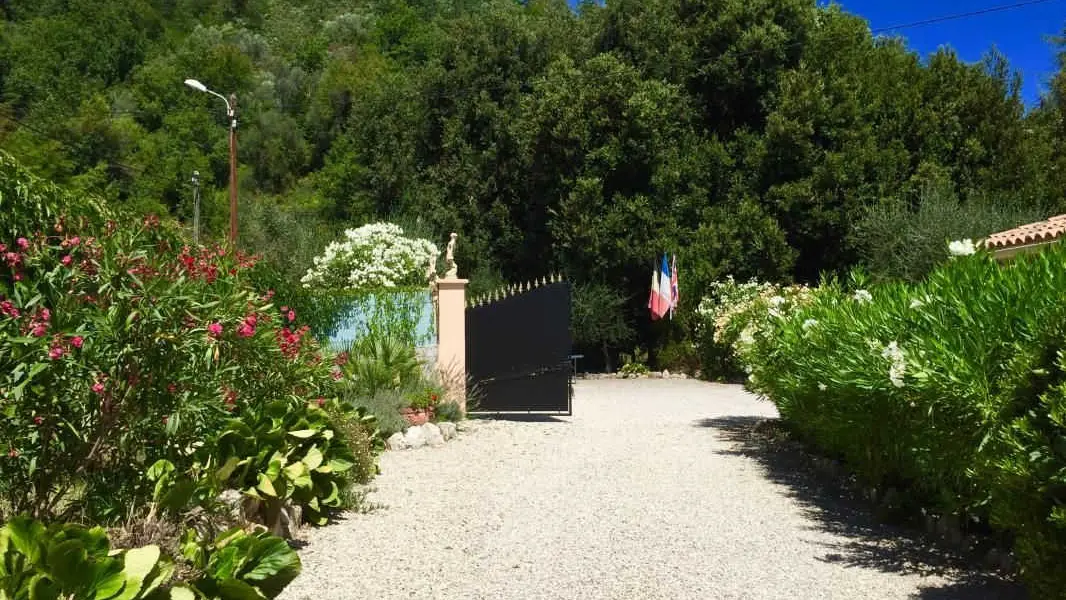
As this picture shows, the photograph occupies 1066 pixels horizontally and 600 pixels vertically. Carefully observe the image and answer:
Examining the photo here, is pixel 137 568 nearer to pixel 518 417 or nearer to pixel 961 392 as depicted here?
pixel 961 392

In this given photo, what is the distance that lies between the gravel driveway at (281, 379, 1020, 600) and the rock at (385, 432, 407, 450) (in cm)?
23

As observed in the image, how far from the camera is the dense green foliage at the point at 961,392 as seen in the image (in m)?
4.18

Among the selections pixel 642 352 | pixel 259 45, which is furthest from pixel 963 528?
pixel 259 45

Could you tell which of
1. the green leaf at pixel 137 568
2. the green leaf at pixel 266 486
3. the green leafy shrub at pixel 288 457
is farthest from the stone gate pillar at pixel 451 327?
the green leaf at pixel 137 568

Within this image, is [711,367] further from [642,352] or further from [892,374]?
[892,374]

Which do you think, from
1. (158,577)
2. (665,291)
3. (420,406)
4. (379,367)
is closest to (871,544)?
(158,577)

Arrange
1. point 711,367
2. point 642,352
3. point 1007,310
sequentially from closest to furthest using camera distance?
point 1007,310 < point 711,367 < point 642,352

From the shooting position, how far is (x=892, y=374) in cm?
578

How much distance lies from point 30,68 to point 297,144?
12.6m

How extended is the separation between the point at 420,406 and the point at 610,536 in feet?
19.4

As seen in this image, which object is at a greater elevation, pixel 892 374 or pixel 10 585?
pixel 892 374

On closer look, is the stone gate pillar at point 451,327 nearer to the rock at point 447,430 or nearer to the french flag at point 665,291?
the rock at point 447,430

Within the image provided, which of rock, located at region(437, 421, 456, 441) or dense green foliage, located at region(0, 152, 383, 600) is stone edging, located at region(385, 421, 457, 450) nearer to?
rock, located at region(437, 421, 456, 441)

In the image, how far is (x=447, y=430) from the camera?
12031 mm
